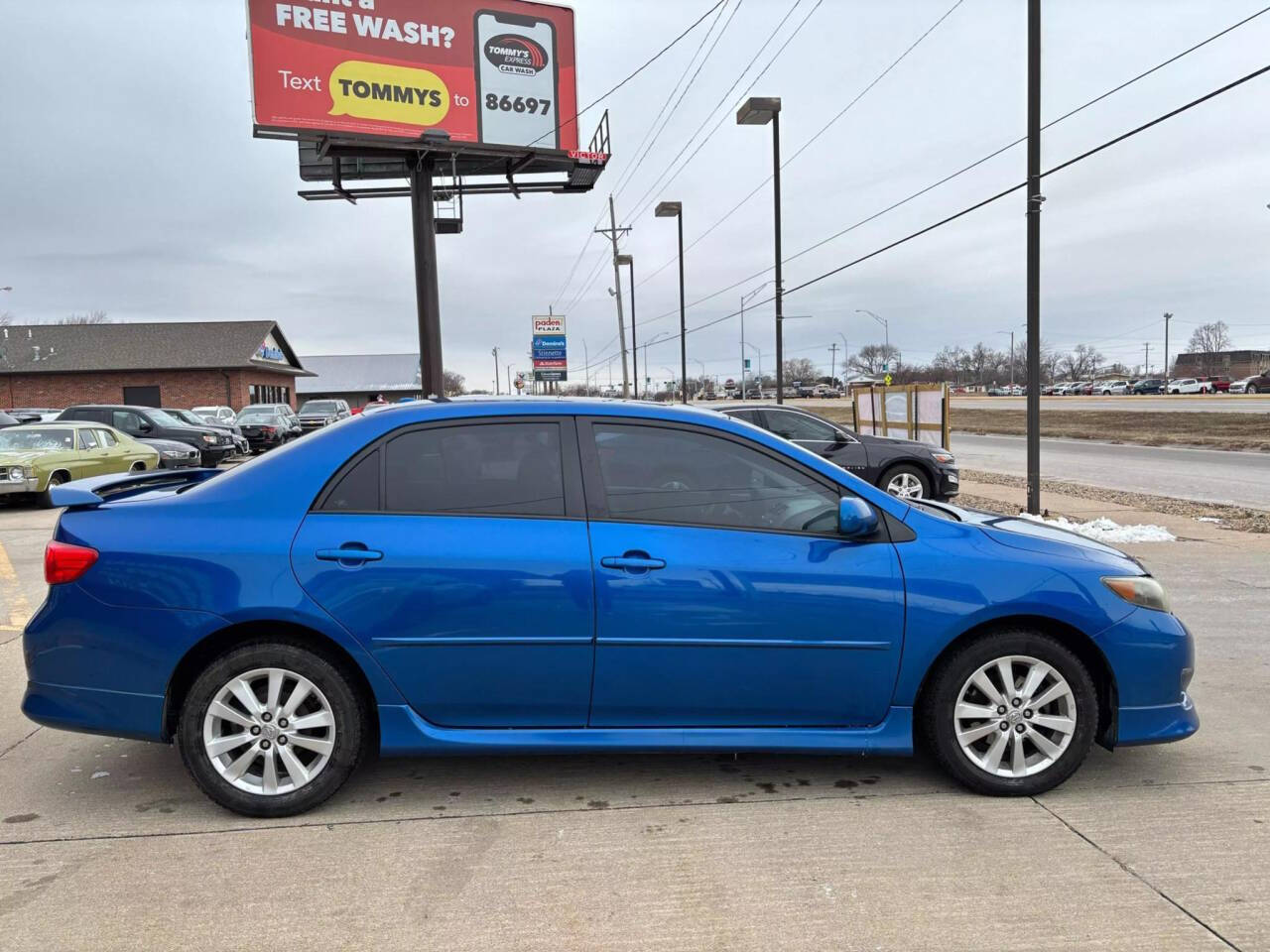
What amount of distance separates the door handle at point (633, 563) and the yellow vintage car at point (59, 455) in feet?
42.9

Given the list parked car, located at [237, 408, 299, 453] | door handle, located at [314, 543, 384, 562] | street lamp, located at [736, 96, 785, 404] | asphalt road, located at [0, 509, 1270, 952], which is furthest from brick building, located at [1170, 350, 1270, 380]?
door handle, located at [314, 543, 384, 562]

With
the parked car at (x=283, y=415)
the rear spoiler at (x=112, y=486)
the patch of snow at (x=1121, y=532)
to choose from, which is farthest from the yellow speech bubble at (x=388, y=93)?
the rear spoiler at (x=112, y=486)

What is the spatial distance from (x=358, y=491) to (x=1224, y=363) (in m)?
134

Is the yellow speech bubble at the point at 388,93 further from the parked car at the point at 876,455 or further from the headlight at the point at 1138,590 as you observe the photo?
the headlight at the point at 1138,590

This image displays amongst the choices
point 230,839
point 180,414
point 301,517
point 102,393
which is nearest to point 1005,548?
point 301,517

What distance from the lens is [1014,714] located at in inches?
141

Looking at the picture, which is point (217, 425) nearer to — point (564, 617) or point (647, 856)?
point (564, 617)

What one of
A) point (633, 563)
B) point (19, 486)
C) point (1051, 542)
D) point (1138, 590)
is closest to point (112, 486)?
point (633, 563)

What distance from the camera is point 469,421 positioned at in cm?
368

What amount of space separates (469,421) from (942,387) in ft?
47.2

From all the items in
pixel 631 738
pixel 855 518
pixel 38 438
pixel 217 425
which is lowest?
pixel 631 738

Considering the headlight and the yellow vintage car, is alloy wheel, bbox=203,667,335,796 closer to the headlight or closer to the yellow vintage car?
the headlight

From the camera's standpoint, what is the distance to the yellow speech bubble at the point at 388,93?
21828mm

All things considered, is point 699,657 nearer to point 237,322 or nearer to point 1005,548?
point 1005,548
